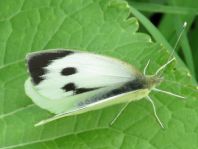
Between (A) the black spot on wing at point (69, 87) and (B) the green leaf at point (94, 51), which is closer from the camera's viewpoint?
(A) the black spot on wing at point (69, 87)

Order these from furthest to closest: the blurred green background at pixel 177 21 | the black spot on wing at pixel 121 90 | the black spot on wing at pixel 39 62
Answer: the blurred green background at pixel 177 21 < the black spot on wing at pixel 121 90 < the black spot on wing at pixel 39 62

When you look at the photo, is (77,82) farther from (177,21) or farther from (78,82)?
(177,21)

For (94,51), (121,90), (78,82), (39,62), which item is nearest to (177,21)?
(94,51)

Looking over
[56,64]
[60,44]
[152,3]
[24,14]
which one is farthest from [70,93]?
[152,3]

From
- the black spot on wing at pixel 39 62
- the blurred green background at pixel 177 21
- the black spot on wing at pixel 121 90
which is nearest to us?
the black spot on wing at pixel 39 62

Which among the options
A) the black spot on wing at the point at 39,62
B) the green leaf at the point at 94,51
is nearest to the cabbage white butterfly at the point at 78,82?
the black spot on wing at the point at 39,62

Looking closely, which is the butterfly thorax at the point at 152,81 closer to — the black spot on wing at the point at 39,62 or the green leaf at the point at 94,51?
the green leaf at the point at 94,51

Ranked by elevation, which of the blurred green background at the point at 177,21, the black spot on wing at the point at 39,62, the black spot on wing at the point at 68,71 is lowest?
the blurred green background at the point at 177,21

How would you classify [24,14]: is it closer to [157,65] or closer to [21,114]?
[21,114]

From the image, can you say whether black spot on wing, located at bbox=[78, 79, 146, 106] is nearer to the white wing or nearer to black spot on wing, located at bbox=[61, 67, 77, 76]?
the white wing
